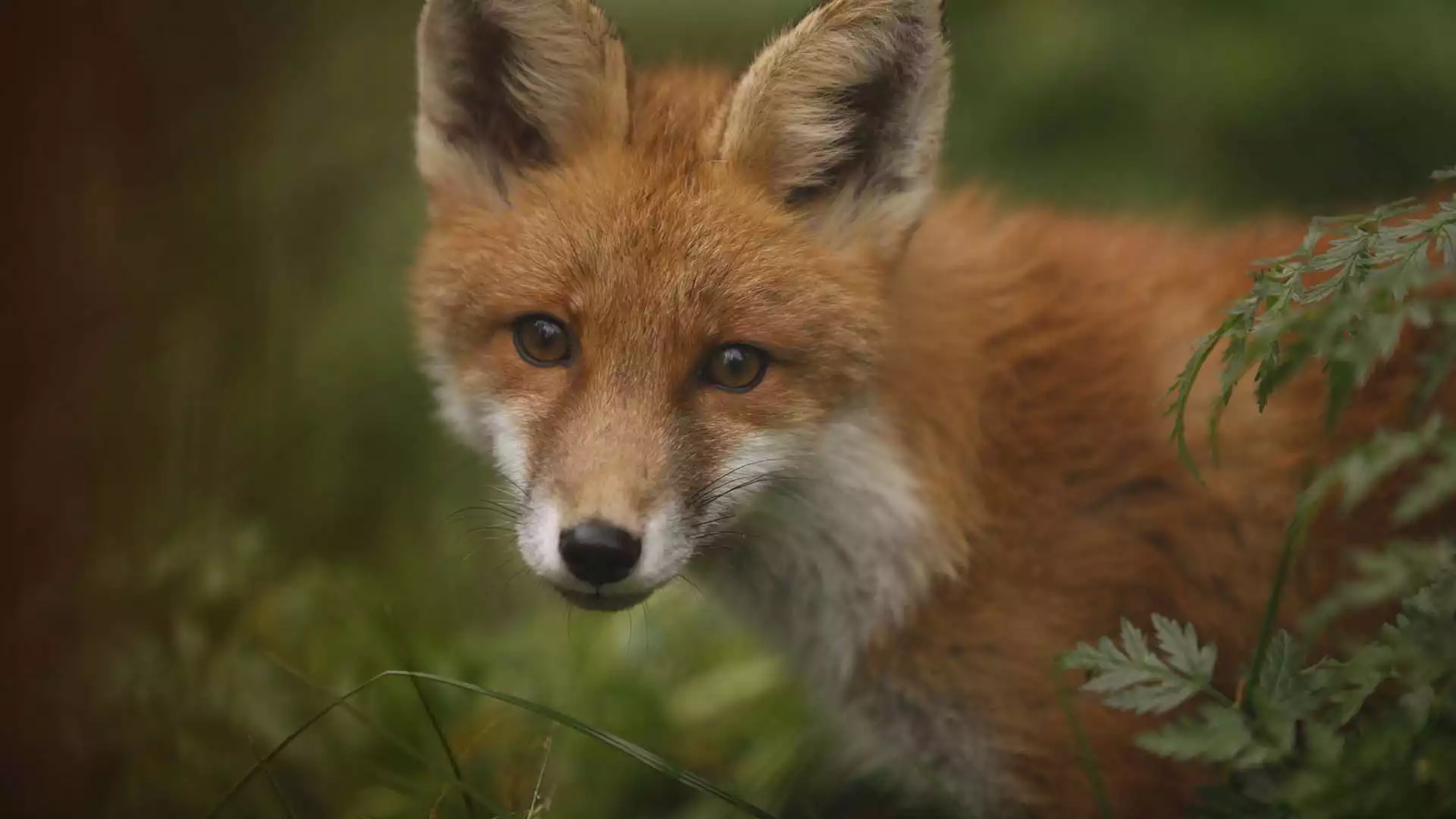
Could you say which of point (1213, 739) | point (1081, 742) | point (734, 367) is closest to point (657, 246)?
point (734, 367)

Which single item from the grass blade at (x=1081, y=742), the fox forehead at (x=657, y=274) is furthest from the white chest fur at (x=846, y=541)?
the grass blade at (x=1081, y=742)

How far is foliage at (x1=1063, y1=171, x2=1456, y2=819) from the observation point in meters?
1.64

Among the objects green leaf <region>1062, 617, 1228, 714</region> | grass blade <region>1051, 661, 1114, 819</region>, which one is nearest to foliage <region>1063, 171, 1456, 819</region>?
green leaf <region>1062, 617, 1228, 714</region>

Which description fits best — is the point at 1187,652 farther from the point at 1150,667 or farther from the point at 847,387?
the point at 847,387

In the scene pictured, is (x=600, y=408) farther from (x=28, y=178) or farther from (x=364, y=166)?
(x=364, y=166)

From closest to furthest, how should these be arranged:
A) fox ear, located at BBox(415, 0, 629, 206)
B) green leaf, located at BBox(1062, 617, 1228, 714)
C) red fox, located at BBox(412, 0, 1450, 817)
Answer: green leaf, located at BBox(1062, 617, 1228, 714)
red fox, located at BBox(412, 0, 1450, 817)
fox ear, located at BBox(415, 0, 629, 206)

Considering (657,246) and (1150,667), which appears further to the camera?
(657,246)

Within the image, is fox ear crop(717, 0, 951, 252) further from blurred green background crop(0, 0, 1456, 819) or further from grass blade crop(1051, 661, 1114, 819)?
grass blade crop(1051, 661, 1114, 819)

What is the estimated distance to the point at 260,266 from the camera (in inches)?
142

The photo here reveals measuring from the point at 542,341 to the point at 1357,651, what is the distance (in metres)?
1.57

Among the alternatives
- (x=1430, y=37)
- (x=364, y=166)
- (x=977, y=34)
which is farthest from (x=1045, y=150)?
(x=364, y=166)

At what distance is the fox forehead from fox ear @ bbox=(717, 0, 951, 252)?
8 cm

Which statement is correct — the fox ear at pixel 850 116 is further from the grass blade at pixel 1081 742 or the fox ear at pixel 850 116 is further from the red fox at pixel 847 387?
the grass blade at pixel 1081 742

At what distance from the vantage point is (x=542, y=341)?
263 centimetres
